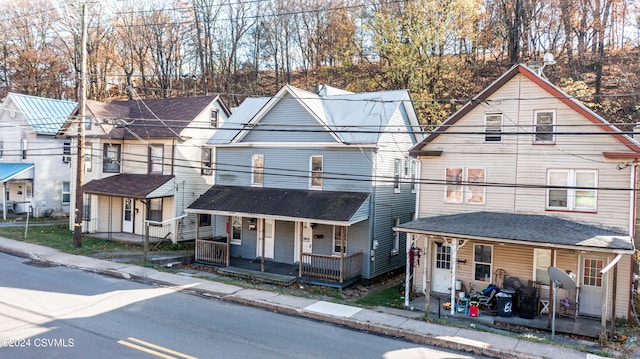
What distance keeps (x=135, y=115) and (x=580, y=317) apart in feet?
85.1

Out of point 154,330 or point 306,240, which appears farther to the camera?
point 306,240

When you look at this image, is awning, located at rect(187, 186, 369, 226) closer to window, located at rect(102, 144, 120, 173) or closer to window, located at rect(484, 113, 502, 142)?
window, located at rect(484, 113, 502, 142)

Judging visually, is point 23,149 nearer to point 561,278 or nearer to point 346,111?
point 346,111

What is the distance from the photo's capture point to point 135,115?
90.4 feet

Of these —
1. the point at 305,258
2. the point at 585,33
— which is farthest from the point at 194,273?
the point at 585,33

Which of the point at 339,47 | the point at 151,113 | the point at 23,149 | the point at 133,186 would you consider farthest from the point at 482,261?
the point at 23,149

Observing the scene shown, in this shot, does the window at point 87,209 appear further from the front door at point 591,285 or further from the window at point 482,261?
the front door at point 591,285

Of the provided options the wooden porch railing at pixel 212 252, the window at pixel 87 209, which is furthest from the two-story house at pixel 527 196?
the window at pixel 87 209

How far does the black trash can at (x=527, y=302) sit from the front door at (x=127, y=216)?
2155cm

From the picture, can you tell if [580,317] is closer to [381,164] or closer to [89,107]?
[381,164]

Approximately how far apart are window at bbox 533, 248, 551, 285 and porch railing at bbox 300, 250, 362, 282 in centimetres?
674

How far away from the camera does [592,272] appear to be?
47.1ft

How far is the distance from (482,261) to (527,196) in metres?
2.88

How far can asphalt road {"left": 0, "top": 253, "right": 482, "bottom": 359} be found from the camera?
30.9 feet
